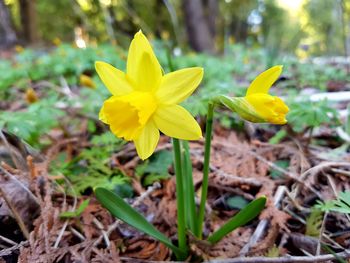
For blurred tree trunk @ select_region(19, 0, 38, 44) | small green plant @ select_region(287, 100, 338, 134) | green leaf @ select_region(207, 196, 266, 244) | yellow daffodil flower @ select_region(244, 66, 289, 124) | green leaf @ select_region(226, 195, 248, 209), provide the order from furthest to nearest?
1. blurred tree trunk @ select_region(19, 0, 38, 44)
2. small green plant @ select_region(287, 100, 338, 134)
3. green leaf @ select_region(226, 195, 248, 209)
4. green leaf @ select_region(207, 196, 266, 244)
5. yellow daffodil flower @ select_region(244, 66, 289, 124)

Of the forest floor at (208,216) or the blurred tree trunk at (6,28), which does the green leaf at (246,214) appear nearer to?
the forest floor at (208,216)

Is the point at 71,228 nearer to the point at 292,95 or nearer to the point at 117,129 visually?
the point at 117,129

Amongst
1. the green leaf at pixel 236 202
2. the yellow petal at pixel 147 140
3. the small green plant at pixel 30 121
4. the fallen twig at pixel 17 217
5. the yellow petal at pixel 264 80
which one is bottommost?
the green leaf at pixel 236 202

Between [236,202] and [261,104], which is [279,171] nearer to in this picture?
[236,202]

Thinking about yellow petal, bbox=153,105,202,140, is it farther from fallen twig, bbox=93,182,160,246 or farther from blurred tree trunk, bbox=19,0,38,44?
blurred tree trunk, bbox=19,0,38,44

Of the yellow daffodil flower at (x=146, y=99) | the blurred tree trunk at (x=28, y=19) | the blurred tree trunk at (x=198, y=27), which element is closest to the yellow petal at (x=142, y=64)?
the yellow daffodil flower at (x=146, y=99)

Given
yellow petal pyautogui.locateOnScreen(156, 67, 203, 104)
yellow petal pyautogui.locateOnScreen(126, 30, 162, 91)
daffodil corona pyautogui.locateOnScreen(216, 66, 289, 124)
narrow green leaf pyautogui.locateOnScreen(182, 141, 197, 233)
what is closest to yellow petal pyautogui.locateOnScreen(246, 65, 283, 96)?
daffodil corona pyautogui.locateOnScreen(216, 66, 289, 124)

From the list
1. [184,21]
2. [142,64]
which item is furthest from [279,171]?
[184,21]
